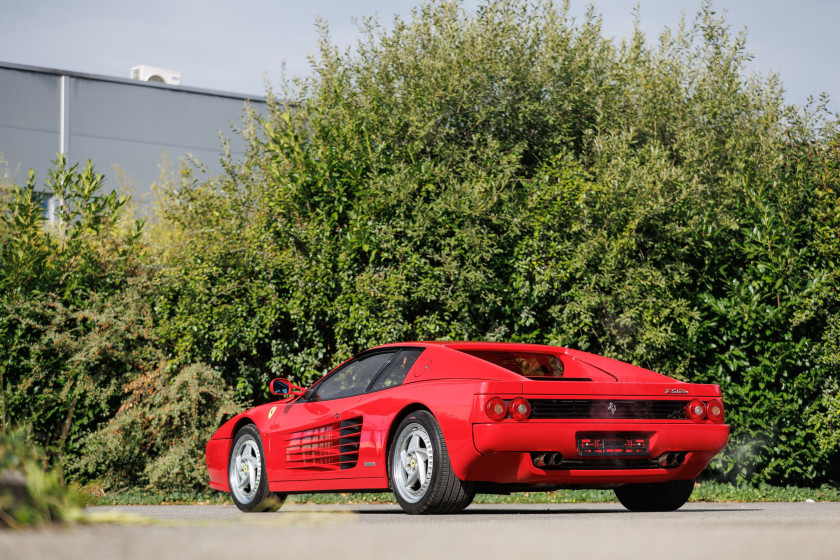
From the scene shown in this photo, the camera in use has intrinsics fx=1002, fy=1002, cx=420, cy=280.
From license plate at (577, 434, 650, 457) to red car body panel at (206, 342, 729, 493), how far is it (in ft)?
0.09

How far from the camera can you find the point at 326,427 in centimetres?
787

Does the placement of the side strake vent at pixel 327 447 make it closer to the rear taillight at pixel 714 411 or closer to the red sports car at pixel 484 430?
the red sports car at pixel 484 430

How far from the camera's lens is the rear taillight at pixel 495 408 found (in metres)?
6.44

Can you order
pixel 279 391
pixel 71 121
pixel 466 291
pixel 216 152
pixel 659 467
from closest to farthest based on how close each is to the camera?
pixel 659 467 < pixel 279 391 < pixel 466 291 < pixel 71 121 < pixel 216 152

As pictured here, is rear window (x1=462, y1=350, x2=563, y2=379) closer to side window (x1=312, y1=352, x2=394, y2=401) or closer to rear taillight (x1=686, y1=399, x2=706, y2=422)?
side window (x1=312, y1=352, x2=394, y2=401)

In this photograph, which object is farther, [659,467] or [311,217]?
[311,217]

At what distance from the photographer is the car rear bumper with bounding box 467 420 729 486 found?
646 centimetres

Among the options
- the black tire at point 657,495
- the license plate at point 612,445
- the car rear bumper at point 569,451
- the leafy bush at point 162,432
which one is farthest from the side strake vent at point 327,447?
the leafy bush at point 162,432

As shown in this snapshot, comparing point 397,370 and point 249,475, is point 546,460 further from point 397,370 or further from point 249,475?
point 249,475

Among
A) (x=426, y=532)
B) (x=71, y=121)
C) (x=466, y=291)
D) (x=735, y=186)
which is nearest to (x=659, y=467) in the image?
(x=426, y=532)

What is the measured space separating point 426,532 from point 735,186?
29.2ft

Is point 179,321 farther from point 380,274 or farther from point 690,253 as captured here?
point 690,253

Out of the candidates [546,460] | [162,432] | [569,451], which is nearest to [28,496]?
[546,460]

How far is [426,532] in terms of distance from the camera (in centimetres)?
446
